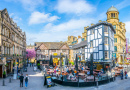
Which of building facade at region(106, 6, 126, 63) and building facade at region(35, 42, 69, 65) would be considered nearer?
building facade at region(106, 6, 126, 63)

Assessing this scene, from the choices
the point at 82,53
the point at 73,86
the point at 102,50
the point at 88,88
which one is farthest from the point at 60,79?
the point at 82,53

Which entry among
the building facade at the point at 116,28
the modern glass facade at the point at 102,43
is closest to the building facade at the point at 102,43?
the modern glass facade at the point at 102,43

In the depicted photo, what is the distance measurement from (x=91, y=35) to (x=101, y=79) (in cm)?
1628

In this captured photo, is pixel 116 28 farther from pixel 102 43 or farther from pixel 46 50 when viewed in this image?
pixel 46 50

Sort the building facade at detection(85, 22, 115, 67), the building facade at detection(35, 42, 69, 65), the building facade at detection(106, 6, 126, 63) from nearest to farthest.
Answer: the building facade at detection(85, 22, 115, 67) → the building facade at detection(106, 6, 126, 63) → the building facade at detection(35, 42, 69, 65)

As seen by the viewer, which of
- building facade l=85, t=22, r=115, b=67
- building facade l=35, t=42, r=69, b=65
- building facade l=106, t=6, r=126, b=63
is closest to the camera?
building facade l=85, t=22, r=115, b=67

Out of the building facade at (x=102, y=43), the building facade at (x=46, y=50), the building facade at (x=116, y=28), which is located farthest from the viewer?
the building facade at (x=46, y=50)

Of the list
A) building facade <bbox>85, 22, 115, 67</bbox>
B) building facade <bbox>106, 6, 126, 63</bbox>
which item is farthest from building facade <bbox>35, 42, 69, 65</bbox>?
building facade <bbox>85, 22, 115, 67</bbox>

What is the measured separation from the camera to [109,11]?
1793 inches

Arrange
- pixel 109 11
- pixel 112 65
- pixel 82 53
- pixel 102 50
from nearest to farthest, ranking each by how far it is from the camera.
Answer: pixel 102 50, pixel 112 65, pixel 82 53, pixel 109 11

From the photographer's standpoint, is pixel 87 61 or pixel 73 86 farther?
pixel 87 61

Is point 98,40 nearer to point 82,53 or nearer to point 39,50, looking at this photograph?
point 82,53

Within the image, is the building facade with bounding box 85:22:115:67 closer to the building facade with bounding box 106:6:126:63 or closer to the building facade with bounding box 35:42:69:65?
the building facade with bounding box 106:6:126:63

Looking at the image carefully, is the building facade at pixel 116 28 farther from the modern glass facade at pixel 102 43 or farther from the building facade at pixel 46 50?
the building facade at pixel 46 50
